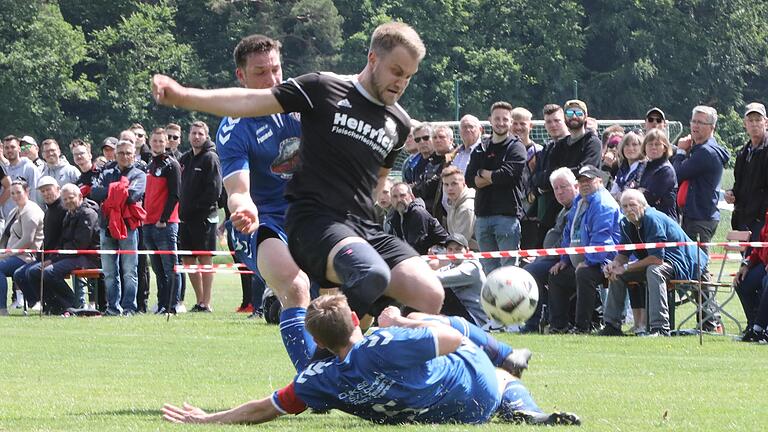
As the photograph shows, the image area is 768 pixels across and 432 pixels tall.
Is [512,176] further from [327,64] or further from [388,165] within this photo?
[327,64]

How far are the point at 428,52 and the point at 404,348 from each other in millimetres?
55977

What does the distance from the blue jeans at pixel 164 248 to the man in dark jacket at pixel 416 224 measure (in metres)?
3.98

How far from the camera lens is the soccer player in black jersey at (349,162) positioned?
780cm

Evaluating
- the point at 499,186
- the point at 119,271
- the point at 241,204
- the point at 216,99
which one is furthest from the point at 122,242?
the point at 216,99

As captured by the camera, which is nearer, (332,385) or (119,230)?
(332,385)

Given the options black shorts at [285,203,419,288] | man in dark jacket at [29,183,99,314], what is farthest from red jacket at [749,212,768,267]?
man in dark jacket at [29,183,99,314]

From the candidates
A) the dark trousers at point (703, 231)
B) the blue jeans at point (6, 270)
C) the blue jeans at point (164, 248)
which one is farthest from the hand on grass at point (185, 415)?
the blue jeans at point (6, 270)

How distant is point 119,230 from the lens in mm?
Answer: 18453

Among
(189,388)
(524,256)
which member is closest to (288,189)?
(189,388)

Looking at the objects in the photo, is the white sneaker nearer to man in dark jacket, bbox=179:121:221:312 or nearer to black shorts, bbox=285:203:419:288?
man in dark jacket, bbox=179:121:221:312

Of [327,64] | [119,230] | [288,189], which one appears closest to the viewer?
[288,189]

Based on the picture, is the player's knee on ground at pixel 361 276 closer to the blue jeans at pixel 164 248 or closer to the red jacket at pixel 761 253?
the red jacket at pixel 761 253

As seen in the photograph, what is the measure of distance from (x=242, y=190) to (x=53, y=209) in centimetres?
1107

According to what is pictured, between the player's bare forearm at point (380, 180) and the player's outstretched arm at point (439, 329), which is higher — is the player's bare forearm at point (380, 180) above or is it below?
above
